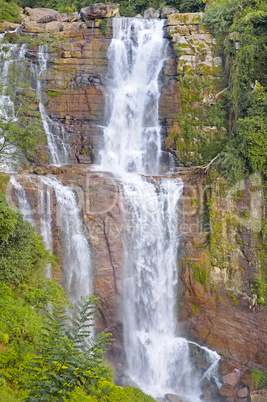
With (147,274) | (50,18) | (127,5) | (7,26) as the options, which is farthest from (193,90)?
(127,5)

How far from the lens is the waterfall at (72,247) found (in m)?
18.8

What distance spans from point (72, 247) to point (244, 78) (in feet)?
45.6

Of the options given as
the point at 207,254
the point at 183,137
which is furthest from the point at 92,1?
the point at 207,254

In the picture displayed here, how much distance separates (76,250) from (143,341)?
231 inches

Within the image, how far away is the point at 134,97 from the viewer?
2669 cm

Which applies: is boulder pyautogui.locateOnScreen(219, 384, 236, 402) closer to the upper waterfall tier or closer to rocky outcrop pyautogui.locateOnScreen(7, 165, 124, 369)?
rocky outcrop pyautogui.locateOnScreen(7, 165, 124, 369)

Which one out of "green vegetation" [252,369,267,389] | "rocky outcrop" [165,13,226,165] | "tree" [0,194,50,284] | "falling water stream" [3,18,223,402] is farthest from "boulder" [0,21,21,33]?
"green vegetation" [252,369,267,389]

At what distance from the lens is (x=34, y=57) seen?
89.7 feet

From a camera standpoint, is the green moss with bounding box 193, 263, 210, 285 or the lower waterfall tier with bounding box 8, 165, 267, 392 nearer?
the lower waterfall tier with bounding box 8, 165, 267, 392

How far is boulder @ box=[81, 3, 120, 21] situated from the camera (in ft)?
92.8

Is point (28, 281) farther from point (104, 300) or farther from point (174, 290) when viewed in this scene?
point (174, 290)

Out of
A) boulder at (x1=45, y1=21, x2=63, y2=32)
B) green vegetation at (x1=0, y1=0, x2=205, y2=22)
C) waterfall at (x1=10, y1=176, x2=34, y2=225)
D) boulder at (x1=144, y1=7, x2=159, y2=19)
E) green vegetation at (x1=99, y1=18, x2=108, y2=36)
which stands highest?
green vegetation at (x1=0, y1=0, x2=205, y2=22)

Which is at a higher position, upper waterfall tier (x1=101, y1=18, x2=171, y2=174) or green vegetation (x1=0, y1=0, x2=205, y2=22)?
green vegetation (x1=0, y1=0, x2=205, y2=22)

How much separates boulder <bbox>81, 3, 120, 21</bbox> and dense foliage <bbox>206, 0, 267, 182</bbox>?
7084mm
